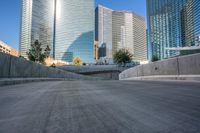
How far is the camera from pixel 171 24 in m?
156

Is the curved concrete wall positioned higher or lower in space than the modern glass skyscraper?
lower

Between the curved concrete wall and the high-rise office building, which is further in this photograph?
the high-rise office building

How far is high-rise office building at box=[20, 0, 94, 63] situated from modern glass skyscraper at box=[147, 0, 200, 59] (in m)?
69.6

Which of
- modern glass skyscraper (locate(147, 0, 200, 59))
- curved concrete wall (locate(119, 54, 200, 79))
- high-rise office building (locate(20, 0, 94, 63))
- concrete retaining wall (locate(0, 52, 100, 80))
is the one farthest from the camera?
high-rise office building (locate(20, 0, 94, 63))

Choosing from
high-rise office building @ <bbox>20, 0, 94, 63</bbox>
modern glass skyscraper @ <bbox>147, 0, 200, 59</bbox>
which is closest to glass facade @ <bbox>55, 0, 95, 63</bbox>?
high-rise office building @ <bbox>20, 0, 94, 63</bbox>

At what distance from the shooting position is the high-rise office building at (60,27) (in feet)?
525

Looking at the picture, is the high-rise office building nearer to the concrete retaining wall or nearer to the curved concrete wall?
the concrete retaining wall

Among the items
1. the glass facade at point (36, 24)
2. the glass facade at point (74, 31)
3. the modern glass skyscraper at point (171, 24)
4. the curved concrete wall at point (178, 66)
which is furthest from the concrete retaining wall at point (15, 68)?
the glass facade at point (36, 24)

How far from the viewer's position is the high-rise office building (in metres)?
160

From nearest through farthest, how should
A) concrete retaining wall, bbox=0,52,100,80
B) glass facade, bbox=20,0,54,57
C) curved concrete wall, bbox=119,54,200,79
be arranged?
concrete retaining wall, bbox=0,52,100,80 → curved concrete wall, bbox=119,54,200,79 → glass facade, bbox=20,0,54,57

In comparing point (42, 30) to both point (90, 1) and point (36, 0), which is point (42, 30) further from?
point (90, 1)

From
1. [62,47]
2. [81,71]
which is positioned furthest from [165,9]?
[81,71]

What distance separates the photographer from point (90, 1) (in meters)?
177

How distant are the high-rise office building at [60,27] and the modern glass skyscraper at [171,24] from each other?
6962 cm
